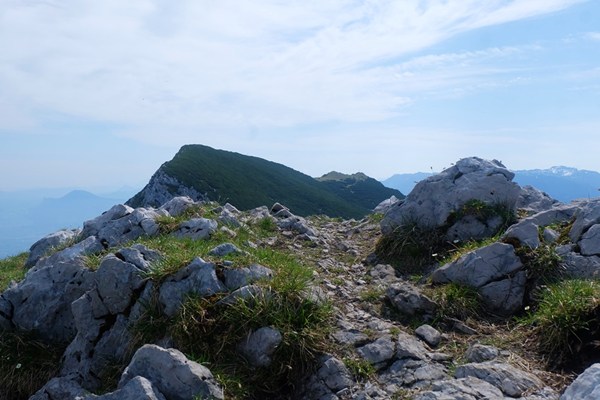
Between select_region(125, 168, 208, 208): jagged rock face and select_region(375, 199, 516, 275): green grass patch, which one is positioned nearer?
select_region(375, 199, 516, 275): green grass patch

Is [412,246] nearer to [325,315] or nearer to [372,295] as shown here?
[372,295]

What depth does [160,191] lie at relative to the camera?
99.4 meters

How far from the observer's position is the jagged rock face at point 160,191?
3680 inches

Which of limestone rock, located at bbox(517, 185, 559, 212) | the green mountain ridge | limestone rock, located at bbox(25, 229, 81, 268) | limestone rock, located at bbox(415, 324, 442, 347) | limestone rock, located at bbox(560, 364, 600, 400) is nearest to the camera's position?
limestone rock, located at bbox(560, 364, 600, 400)

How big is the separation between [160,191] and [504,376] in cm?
9740

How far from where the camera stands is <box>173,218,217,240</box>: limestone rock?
46.4ft

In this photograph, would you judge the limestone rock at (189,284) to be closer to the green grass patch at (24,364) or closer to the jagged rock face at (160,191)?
the green grass patch at (24,364)

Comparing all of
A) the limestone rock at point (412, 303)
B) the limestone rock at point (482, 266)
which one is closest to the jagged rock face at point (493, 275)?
the limestone rock at point (482, 266)

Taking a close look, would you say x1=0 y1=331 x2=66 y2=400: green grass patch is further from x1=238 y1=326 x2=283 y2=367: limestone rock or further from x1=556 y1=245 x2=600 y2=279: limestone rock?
x1=556 y1=245 x2=600 y2=279: limestone rock

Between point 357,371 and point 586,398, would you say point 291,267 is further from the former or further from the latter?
point 586,398

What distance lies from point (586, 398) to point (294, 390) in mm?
4400

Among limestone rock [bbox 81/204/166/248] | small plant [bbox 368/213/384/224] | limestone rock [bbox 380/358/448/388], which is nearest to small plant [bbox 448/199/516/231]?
small plant [bbox 368/213/384/224]

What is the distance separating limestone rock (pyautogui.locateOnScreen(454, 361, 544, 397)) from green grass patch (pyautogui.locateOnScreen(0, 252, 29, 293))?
1410 cm

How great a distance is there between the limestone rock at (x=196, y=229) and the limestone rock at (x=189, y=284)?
3.82 metres
